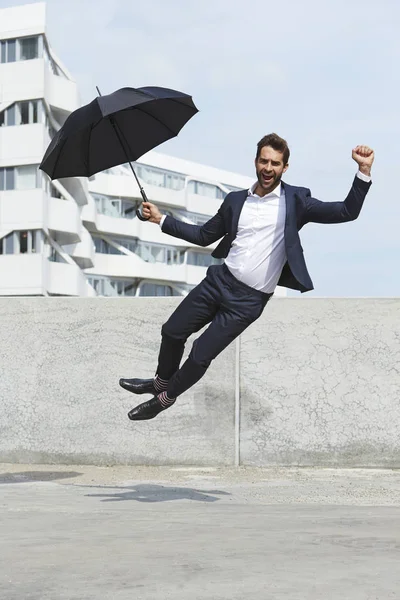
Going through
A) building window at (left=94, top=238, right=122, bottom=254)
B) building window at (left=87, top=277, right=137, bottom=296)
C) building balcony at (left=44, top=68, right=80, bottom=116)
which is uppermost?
building balcony at (left=44, top=68, right=80, bottom=116)

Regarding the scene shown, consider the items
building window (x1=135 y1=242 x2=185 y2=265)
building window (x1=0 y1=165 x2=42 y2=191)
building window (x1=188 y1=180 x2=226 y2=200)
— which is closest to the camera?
building window (x1=0 y1=165 x2=42 y2=191)

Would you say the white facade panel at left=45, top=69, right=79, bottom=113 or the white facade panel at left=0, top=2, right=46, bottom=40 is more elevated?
the white facade panel at left=0, top=2, right=46, bottom=40

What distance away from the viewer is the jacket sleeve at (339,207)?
636 cm

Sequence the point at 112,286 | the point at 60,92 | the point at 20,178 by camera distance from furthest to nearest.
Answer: the point at 112,286 → the point at 60,92 → the point at 20,178

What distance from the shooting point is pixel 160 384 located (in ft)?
23.2

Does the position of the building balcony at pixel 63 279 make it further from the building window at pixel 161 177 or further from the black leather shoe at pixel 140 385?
the black leather shoe at pixel 140 385

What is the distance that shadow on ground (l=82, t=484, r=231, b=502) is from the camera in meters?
7.61

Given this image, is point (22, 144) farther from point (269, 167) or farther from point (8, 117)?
point (269, 167)

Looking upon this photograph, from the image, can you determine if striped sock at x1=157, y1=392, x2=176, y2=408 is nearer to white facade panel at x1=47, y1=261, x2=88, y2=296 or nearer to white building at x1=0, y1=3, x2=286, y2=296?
Answer: white building at x1=0, y1=3, x2=286, y2=296

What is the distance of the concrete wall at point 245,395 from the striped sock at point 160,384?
3336mm

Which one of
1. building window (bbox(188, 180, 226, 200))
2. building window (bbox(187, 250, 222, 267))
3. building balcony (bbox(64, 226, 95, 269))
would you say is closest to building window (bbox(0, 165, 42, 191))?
building balcony (bbox(64, 226, 95, 269))

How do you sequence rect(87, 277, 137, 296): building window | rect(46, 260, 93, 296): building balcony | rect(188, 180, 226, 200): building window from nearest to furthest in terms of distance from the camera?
rect(46, 260, 93, 296): building balcony, rect(87, 277, 137, 296): building window, rect(188, 180, 226, 200): building window

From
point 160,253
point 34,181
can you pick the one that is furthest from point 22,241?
point 160,253

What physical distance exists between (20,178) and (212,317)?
4082 centimetres
